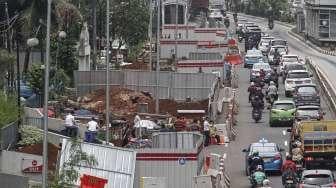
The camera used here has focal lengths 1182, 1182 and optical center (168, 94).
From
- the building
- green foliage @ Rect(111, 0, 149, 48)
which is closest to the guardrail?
green foliage @ Rect(111, 0, 149, 48)

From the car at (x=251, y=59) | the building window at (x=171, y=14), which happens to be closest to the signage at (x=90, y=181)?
the car at (x=251, y=59)

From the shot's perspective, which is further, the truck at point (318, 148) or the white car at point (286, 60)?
the white car at point (286, 60)

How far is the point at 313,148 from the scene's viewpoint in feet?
128

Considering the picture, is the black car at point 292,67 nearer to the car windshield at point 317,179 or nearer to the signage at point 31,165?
the car windshield at point 317,179

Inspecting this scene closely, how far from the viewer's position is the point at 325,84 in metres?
67.4

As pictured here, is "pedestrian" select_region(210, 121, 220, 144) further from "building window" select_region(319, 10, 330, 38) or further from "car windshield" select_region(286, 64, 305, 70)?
"building window" select_region(319, 10, 330, 38)

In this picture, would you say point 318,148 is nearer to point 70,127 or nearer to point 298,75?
point 70,127

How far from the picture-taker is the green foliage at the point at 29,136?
126 ft

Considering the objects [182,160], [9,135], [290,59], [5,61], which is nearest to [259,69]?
[290,59]

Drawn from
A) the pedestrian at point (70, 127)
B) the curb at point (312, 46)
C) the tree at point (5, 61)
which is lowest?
the curb at point (312, 46)

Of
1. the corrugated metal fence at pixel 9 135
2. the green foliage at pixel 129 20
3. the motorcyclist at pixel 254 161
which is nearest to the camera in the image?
the corrugated metal fence at pixel 9 135

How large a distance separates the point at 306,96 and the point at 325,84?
36.7 feet

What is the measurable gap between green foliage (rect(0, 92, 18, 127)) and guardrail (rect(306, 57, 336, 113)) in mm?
20574

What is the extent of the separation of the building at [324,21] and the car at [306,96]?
58.7m
